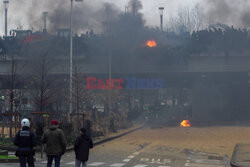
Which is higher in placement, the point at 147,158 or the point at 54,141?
the point at 54,141

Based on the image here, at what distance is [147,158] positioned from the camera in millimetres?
18156

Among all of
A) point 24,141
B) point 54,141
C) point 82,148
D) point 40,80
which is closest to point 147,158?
point 82,148

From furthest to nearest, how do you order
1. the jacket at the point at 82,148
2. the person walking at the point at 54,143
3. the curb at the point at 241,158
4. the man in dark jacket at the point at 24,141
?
1. the curb at the point at 241,158
2. the jacket at the point at 82,148
3. the person walking at the point at 54,143
4. the man in dark jacket at the point at 24,141

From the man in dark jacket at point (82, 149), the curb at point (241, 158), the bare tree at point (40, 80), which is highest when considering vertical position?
the bare tree at point (40, 80)

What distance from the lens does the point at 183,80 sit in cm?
5331

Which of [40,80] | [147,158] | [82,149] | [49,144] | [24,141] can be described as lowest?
[147,158]

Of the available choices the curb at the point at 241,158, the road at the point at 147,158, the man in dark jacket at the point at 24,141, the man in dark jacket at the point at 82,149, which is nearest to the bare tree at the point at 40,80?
the road at the point at 147,158

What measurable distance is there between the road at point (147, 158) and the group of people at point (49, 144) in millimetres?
4053

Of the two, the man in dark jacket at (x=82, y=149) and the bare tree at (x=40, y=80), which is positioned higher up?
the bare tree at (x=40, y=80)

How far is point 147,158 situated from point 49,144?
7.30 meters

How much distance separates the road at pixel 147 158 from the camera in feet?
53.7

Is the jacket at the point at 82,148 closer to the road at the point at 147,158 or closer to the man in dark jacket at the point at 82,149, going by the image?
the man in dark jacket at the point at 82,149

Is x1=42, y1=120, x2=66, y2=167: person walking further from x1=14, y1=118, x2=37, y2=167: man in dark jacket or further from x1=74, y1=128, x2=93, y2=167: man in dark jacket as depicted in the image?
x1=14, y1=118, x2=37, y2=167: man in dark jacket

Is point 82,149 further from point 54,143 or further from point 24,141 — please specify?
point 24,141
